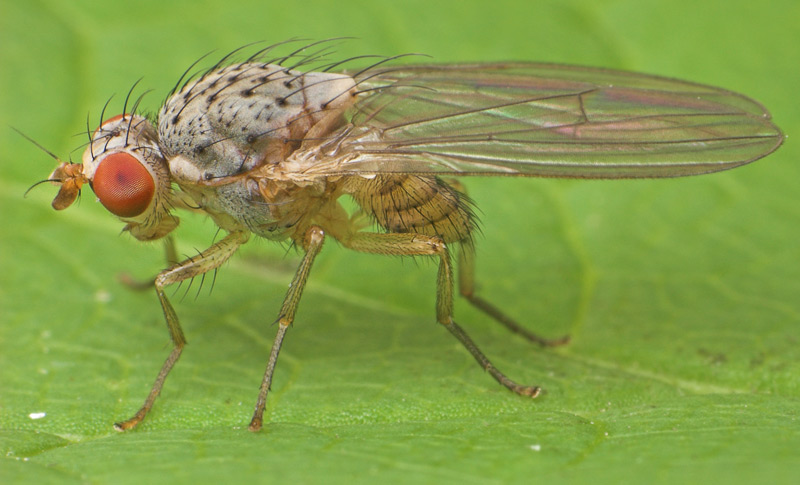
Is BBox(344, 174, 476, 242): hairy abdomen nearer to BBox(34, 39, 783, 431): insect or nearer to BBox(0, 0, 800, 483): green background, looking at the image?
BBox(34, 39, 783, 431): insect

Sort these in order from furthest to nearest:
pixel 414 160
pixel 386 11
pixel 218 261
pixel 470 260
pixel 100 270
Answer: pixel 386 11, pixel 100 270, pixel 470 260, pixel 218 261, pixel 414 160

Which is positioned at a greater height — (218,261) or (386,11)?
(386,11)

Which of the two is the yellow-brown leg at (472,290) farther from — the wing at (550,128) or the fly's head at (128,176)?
the fly's head at (128,176)

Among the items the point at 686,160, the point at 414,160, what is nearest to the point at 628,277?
the point at 686,160

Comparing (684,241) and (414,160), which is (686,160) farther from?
(684,241)

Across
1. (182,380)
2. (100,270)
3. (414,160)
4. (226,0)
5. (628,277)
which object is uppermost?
(226,0)

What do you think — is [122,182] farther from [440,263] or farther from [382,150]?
[440,263]

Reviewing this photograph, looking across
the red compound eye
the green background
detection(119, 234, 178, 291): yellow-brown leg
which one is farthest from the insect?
detection(119, 234, 178, 291): yellow-brown leg
